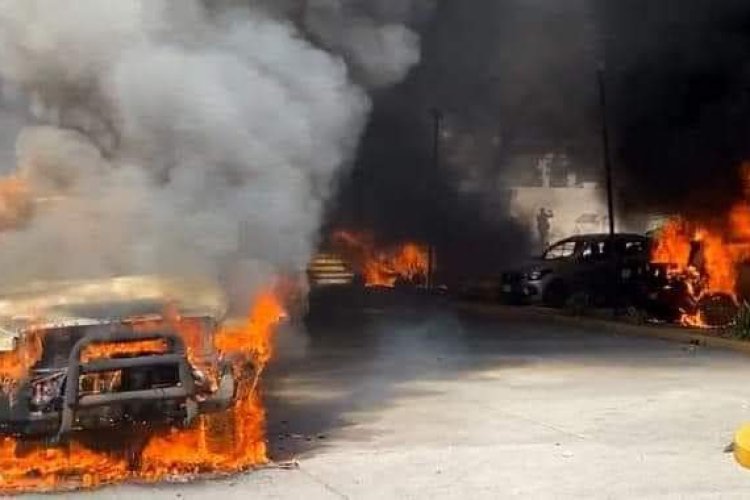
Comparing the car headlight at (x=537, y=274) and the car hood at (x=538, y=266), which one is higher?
the car hood at (x=538, y=266)

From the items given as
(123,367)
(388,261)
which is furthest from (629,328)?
(388,261)

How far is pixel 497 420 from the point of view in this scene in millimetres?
8258

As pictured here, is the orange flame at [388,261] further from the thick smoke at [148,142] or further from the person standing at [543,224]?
the thick smoke at [148,142]

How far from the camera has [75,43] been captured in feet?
20.2

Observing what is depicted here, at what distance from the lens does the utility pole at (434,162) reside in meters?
16.1

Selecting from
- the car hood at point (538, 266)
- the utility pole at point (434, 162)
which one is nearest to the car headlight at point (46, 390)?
the utility pole at point (434, 162)

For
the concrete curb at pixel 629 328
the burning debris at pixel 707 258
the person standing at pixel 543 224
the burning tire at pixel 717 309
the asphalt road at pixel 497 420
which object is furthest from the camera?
the person standing at pixel 543 224

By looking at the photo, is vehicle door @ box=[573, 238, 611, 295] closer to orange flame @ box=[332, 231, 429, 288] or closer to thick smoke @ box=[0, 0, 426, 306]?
orange flame @ box=[332, 231, 429, 288]

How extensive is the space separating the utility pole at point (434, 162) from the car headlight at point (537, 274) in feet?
8.87

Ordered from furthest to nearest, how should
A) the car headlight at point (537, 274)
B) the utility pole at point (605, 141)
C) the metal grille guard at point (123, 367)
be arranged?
the car headlight at point (537, 274)
the utility pole at point (605, 141)
the metal grille guard at point (123, 367)

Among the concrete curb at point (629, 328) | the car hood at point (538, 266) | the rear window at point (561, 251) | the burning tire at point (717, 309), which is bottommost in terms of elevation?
the concrete curb at point (629, 328)

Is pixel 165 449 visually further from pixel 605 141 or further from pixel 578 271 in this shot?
pixel 605 141

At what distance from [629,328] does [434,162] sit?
6882mm

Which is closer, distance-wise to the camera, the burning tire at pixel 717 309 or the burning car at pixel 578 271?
the burning tire at pixel 717 309
